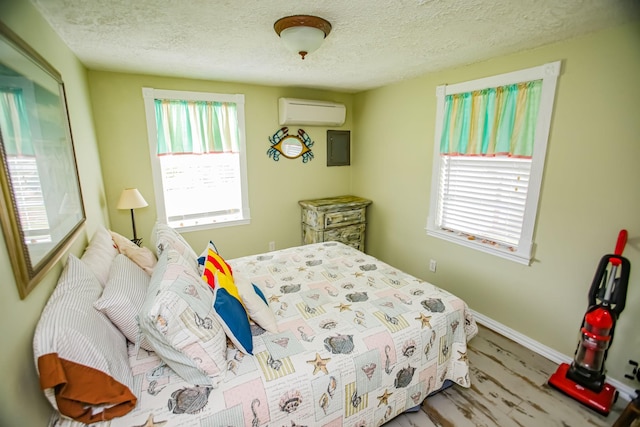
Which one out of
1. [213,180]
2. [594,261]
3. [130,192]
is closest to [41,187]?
[130,192]

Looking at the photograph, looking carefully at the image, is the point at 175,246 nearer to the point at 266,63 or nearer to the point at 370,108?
the point at 266,63

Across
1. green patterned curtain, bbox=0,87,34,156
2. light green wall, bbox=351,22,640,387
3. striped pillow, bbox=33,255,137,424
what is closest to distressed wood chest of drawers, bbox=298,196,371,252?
light green wall, bbox=351,22,640,387

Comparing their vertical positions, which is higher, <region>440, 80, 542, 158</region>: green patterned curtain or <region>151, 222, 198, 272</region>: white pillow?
<region>440, 80, 542, 158</region>: green patterned curtain

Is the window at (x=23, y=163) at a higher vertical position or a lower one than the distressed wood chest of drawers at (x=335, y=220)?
higher

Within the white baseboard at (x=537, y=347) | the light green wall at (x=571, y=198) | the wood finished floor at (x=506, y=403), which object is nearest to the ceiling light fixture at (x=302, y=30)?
the light green wall at (x=571, y=198)

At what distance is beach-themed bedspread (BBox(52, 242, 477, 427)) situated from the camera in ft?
3.98

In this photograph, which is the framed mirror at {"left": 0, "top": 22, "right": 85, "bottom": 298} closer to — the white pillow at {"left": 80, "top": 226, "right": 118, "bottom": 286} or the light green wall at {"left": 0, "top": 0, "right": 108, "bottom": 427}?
the light green wall at {"left": 0, "top": 0, "right": 108, "bottom": 427}

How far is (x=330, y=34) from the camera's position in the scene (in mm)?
1857

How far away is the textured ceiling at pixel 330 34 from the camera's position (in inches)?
58.7

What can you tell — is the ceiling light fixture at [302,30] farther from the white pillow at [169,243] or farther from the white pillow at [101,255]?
the white pillow at [101,255]

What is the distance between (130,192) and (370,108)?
2871 mm

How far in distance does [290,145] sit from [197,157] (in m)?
1.12

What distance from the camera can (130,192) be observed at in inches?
105

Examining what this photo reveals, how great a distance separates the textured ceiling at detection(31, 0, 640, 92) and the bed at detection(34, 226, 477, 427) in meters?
1.42
